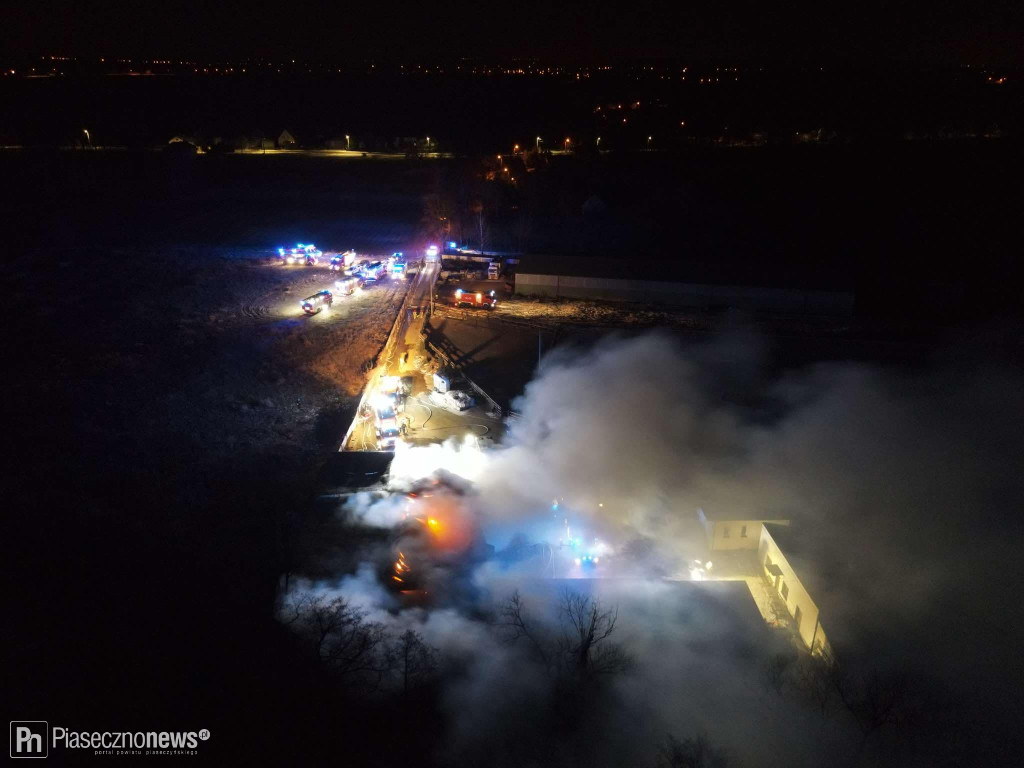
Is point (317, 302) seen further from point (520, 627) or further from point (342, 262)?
point (520, 627)

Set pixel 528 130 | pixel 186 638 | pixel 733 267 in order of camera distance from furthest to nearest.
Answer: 1. pixel 528 130
2. pixel 733 267
3. pixel 186 638

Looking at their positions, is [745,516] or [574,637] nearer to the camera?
[574,637]

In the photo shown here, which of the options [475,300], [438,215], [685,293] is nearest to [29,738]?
[475,300]

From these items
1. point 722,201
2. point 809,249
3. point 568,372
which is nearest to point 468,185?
point 722,201

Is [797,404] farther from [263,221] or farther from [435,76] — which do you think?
[435,76]

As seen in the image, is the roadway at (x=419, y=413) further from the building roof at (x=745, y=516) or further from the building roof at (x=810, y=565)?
the building roof at (x=810, y=565)

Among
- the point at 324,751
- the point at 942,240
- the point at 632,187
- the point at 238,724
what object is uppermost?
the point at 632,187

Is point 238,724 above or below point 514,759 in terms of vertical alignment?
above
